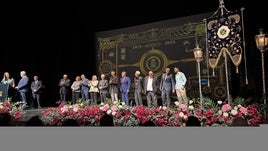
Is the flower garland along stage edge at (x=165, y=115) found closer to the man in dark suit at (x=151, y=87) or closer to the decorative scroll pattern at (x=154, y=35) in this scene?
the man in dark suit at (x=151, y=87)

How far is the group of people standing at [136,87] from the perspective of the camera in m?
8.19

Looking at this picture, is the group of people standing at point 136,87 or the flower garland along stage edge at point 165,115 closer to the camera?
the flower garland along stage edge at point 165,115

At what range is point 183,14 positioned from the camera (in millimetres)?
9430

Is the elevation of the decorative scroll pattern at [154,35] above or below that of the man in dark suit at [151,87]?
above

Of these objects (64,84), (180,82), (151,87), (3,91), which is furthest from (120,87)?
(3,91)

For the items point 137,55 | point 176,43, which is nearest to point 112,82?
point 137,55

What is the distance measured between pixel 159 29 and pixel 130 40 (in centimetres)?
124

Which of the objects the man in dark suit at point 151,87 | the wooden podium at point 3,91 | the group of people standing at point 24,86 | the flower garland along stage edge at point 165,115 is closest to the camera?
the flower garland along stage edge at point 165,115

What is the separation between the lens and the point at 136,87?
29.0 ft

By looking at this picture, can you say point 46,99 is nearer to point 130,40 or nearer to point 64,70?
point 64,70

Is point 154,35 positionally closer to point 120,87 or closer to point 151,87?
point 120,87

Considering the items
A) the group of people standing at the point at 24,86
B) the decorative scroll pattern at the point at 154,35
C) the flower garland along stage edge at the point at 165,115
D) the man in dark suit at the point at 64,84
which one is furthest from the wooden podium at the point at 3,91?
the flower garland along stage edge at the point at 165,115

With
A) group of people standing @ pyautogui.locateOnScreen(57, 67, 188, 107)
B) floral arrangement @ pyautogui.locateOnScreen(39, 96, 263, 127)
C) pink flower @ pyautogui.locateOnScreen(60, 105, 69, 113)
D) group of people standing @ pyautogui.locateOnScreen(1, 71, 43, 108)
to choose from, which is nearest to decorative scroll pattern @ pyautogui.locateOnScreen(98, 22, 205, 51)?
group of people standing @ pyautogui.locateOnScreen(57, 67, 188, 107)

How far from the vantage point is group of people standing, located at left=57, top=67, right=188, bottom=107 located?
26.9 ft
